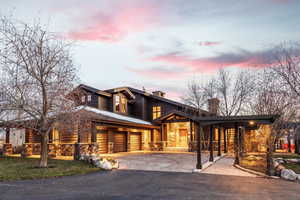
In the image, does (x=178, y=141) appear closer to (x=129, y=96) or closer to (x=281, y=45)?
(x=129, y=96)

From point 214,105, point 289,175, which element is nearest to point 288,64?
point 289,175

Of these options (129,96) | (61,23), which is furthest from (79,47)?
(129,96)

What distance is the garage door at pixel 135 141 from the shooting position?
23.4 m

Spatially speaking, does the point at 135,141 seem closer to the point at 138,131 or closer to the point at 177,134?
the point at 138,131

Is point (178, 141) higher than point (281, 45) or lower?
lower

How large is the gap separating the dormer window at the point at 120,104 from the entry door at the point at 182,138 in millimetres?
7024

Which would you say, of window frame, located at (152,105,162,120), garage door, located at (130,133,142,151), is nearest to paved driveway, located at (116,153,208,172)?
garage door, located at (130,133,142,151)

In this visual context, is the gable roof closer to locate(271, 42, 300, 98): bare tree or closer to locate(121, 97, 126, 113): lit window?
locate(121, 97, 126, 113): lit window

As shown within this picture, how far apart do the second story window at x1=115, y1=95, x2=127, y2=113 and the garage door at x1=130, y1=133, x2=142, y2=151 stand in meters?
3.06

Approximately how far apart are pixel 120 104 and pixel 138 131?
11.1 feet

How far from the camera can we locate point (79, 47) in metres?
12.5

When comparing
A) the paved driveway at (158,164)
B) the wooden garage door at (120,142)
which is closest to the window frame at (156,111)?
the wooden garage door at (120,142)

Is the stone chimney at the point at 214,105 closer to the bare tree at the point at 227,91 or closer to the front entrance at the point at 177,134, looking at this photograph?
the bare tree at the point at 227,91

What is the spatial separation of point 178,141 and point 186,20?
16489 millimetres
